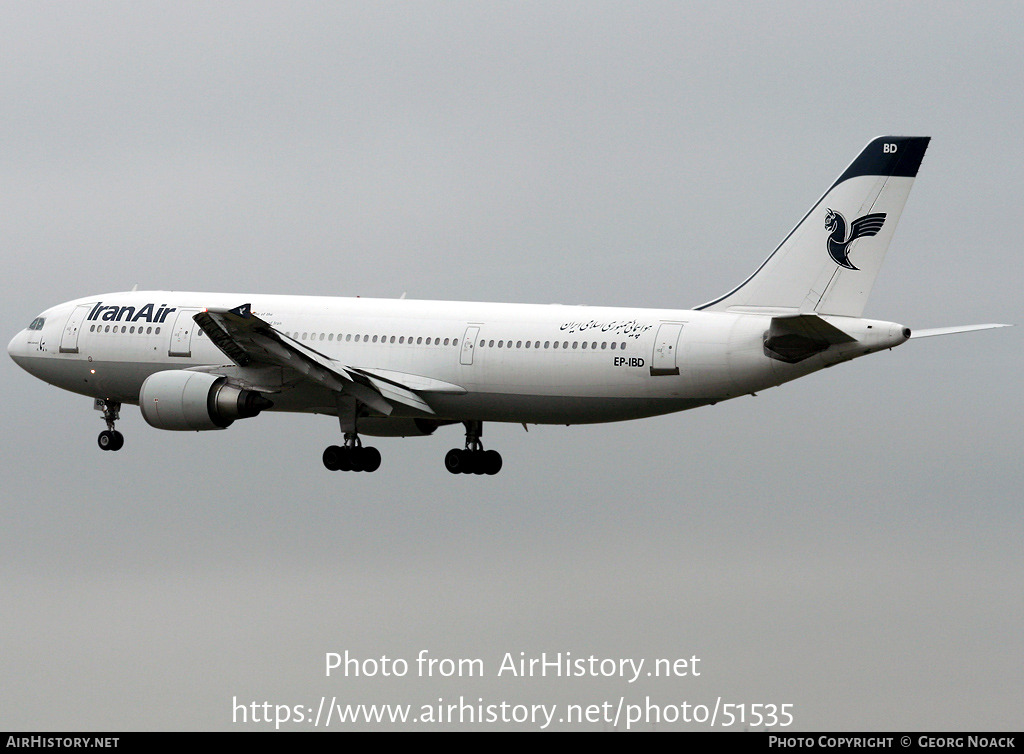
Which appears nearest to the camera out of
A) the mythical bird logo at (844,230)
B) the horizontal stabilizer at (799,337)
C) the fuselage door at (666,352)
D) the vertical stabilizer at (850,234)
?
the horizontal stabilizer at (799,337)

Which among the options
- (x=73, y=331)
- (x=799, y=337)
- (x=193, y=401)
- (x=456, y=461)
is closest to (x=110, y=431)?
(x=73, y=331)

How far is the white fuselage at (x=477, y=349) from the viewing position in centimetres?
4269

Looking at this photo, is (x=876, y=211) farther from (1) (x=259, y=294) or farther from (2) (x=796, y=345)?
(1) (x=259, y=294)

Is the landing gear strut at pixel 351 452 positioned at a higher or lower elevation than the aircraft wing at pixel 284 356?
lower

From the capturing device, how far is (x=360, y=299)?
4916cm

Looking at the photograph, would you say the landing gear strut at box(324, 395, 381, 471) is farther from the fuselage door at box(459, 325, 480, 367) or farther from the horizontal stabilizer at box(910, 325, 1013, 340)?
the horizontal stabilizer at box(910, 325, 1013, 340)

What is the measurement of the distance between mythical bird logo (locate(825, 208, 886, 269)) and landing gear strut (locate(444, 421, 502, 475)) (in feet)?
40.7

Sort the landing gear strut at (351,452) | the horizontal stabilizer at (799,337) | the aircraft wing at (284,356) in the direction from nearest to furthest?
the horizontal stabilizer at (799,337) → the aircraft wing at (284,356) → the landing gear strut at (351,452)

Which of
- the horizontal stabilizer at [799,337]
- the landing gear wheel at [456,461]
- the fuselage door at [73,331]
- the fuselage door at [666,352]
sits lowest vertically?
the landing gear wheel at [456,461]

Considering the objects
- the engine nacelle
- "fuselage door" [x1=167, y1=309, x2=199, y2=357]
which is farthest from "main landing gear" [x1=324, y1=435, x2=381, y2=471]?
"fuselage door" [x1=167, y1=309, x2=199, y2=357]

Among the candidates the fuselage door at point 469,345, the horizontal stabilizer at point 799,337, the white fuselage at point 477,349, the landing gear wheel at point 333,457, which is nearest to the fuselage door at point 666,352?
the white fuselage at point 477,349

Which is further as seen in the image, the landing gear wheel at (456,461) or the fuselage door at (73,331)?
the fuselage door at (73,331)

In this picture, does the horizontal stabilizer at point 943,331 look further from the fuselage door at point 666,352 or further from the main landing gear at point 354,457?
the main landing gear at point 354,457

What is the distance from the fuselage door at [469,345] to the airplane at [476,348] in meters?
0.04
